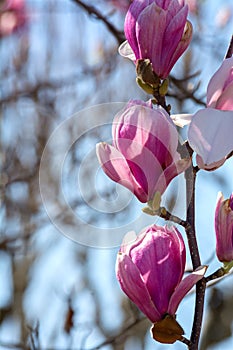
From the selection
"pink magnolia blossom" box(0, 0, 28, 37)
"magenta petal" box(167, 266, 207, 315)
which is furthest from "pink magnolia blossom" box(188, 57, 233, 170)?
"pink magnolia blossom" box(0, 0, 28, 37)

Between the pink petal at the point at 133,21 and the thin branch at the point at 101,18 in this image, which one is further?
the thin branch at the point at 101,18

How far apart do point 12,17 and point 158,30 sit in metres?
1.97

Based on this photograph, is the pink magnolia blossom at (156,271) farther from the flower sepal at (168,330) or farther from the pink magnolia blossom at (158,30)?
the pink magnolia blossom at (158,30)

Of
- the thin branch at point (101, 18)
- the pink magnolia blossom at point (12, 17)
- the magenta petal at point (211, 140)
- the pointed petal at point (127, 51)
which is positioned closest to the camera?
the magenta petal at point (211, 140)

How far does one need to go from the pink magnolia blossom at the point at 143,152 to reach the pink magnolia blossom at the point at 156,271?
0.05 metres

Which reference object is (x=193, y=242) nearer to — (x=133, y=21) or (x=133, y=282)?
(x=133, y=282)

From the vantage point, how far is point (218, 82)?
2.67ft

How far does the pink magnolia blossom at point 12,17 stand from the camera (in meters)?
2.65

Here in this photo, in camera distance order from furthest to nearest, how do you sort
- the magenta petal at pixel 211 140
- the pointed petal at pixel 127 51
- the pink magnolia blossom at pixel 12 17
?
the pink magnolia blossom at pixel 12 17 → the pointed petal at pixel 127 51 → the magenta petal at pixel 211 140

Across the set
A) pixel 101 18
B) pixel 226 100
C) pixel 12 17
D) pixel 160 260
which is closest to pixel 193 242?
pixel 160 260

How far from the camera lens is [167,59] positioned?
840 millimetres

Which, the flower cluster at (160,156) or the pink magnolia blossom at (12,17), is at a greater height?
the flower cluster at (160,156)

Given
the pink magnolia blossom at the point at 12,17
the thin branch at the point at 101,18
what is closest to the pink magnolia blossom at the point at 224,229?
the thin branch at the point at 101,18

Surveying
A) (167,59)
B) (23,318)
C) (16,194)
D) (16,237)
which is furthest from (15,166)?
(167,59)
